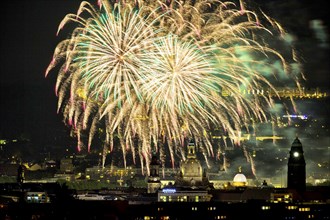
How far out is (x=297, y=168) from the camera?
158000mm

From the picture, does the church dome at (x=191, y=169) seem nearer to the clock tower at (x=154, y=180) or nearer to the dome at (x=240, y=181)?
the clock tower at (x=154, y=180)

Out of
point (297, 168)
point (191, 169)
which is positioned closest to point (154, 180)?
point (191, 169)

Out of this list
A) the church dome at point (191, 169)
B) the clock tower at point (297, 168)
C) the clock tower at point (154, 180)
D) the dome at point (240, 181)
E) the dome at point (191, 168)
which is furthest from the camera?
the dome at point (240, 181)

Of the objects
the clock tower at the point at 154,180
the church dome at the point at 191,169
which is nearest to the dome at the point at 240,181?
the church dome at the point at 191,169

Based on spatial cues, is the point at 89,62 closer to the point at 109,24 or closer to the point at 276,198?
the point at 109,24

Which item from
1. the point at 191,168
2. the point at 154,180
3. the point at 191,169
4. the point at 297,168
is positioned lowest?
the point at 154,180

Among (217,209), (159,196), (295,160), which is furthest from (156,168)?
(217,209)

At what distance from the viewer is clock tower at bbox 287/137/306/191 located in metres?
157

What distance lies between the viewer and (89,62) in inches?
4264

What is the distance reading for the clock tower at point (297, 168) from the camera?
157375mm

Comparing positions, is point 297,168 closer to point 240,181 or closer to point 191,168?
point 191,168

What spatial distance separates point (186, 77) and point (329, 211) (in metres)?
30.4

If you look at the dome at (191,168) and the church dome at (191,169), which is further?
the dome at (191,168)

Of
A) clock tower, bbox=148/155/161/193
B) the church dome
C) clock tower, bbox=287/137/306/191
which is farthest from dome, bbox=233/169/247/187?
clock tower, bbox=287/137/306/191
